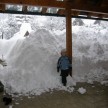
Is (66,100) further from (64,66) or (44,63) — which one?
(44,63)

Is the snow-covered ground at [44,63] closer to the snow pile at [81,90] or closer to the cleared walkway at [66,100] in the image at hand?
the snow pile at [81,90]

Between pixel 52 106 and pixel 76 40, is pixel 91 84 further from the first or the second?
pixel 76 40

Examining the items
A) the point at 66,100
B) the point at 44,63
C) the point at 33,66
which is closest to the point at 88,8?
the point at 44,63

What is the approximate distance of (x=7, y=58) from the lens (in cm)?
1254

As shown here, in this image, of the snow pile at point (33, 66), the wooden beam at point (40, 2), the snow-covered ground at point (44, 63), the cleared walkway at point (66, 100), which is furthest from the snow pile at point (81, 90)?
→ the wooden beam at point (40, 2)

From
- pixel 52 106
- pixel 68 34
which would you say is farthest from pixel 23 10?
pixel 52 106

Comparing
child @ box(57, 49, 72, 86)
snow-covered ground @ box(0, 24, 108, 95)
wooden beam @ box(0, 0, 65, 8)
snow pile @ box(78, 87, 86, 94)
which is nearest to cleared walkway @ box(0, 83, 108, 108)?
snow pile @ box(78, 87, 86, 94)

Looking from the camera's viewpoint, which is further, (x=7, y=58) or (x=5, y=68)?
(x=7, y=58)

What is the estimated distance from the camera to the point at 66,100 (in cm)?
887

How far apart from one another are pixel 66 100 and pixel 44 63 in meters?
2.91

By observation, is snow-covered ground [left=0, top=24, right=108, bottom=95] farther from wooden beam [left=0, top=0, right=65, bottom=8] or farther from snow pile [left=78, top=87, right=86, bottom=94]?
wooden beam [left=0, top=0, right=65, bottom=8]

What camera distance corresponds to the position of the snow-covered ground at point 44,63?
396 inches

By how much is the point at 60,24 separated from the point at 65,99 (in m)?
19.8

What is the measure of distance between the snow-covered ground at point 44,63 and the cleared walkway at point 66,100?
539 mm
